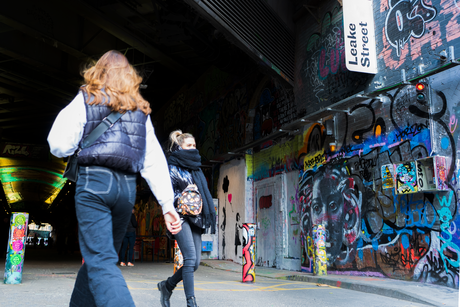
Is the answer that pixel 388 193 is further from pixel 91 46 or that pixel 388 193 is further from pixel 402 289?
pixel 91 46

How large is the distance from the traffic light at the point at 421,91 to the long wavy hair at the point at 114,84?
6341 mm

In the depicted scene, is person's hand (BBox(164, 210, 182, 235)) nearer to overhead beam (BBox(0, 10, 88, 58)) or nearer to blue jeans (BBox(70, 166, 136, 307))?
blue jeans (BBox(70, 166, 136, 307))

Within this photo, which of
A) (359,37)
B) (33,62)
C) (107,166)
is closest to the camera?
(107,166)

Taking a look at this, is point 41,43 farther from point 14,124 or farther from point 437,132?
point 437,132

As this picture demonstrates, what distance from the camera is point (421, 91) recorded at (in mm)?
7613

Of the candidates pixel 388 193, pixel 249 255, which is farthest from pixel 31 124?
pixel 388 193

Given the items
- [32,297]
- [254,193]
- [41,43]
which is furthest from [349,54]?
[41,43]

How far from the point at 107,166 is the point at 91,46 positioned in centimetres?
1327

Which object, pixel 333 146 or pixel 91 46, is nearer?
pixel 333 146

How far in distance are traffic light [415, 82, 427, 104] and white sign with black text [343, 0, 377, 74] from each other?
4.38ft

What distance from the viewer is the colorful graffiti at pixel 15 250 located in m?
6.50

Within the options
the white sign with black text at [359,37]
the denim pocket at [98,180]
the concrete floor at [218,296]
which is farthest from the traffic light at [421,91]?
the denim pocket at [98,180]

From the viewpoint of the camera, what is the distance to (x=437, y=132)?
7.25 meters

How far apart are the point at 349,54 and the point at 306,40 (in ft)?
9.73
